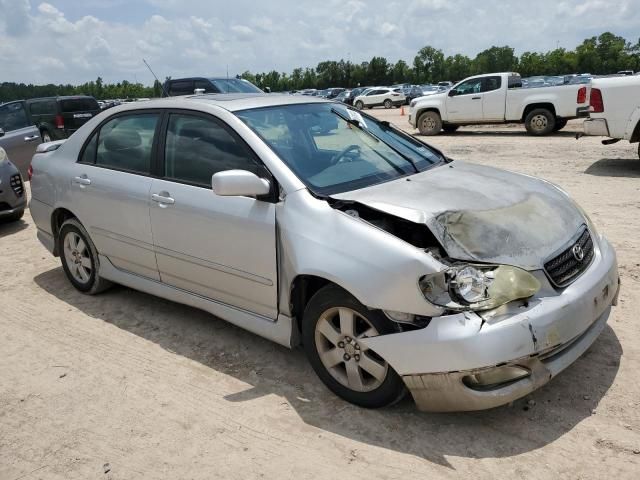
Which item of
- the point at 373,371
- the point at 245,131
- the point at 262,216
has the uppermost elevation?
the point at 245,131

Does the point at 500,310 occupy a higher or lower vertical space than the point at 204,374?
higher

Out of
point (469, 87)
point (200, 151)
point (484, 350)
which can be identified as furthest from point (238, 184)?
point (469, 87)

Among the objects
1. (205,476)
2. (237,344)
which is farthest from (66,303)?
(205,476)

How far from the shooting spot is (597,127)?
9508mm

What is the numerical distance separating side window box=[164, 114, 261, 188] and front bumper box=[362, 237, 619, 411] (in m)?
1.52

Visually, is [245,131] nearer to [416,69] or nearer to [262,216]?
[262,216]

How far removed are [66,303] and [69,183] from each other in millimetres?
1070

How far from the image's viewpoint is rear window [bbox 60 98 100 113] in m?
16.7

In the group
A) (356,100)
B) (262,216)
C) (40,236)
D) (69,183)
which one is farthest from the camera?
(356,100)

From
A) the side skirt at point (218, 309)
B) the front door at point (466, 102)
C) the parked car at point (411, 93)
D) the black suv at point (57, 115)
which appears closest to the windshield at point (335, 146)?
the side skirt at point (218, 309)

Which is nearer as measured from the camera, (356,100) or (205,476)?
(205,476)

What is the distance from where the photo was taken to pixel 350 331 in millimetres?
3125

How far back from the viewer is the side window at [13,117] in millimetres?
11750

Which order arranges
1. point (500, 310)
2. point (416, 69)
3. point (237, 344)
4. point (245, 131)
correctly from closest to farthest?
point (500, 310), point (245, 131), point (237, 344), point (416, 69)
